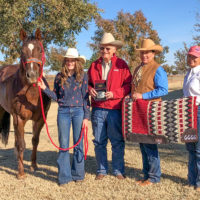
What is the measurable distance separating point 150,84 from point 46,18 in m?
9.09

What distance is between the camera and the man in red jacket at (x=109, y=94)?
149 inches

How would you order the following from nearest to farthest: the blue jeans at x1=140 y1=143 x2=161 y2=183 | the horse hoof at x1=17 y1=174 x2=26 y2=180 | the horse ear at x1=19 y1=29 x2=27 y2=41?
1. the blue jeans at x1=140 y1=143 x2=161 y2=183
2. the horse ear at x1=19 y1=29 x2=27 y2=41
3. the horse hoof at x1=17 y1=174 x2=26 y2=180

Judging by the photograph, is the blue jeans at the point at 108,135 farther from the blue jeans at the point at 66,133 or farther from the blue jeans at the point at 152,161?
the blue jeans at the point at 152,161

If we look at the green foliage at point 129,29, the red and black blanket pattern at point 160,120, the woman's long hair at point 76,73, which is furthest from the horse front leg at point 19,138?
the green foliage at point 129,29

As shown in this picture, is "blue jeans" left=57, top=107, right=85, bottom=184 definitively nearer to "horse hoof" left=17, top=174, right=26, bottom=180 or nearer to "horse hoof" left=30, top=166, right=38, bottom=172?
"horse hoof" left=17, top=174, right=26, bottom=180

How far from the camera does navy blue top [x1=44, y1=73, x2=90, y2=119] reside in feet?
12.3

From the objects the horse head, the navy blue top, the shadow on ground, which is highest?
the horse head

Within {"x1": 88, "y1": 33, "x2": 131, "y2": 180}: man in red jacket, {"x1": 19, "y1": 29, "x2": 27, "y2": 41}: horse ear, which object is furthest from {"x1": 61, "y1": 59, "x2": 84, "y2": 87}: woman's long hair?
{"x1": 19, "y1": 29, "x2": 27, "y2": 41}: horse ear

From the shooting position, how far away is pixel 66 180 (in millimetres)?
3818

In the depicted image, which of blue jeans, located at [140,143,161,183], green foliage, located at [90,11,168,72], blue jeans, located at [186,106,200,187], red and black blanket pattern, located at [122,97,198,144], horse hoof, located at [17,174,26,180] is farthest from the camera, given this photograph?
green foliage, located at [90,11,168,72]

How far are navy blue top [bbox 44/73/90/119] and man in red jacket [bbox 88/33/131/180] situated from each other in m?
0.14

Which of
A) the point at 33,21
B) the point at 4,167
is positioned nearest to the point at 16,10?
the point at 33,21

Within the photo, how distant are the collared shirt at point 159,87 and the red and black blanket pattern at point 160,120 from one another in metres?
0.10

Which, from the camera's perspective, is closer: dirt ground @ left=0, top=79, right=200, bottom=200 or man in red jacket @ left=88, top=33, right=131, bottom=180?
dirt ground @ left=0, top=79, right=200, bottom=200
